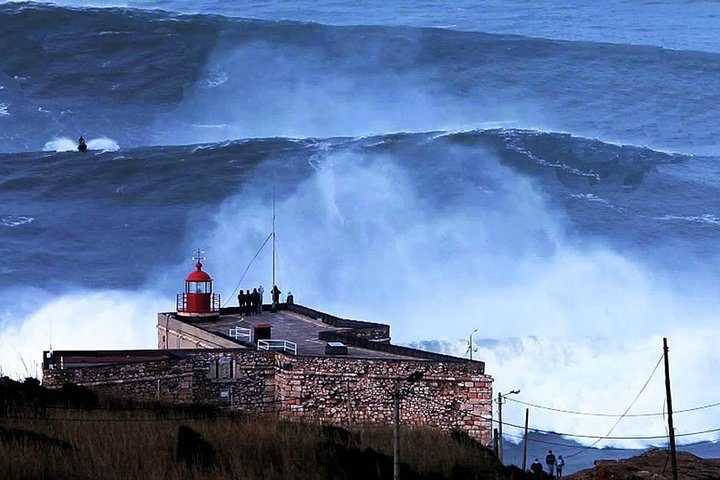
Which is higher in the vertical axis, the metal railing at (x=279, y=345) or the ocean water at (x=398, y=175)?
the ocean water at (x=398, y=175)

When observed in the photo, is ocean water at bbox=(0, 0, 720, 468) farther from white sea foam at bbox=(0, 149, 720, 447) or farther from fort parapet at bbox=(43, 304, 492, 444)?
fort parapet at bbox=(43, 304, 492, 444)

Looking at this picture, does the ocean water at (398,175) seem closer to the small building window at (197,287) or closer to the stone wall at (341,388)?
the small building window at (197,287)

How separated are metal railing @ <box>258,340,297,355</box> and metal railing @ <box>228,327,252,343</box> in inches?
63.9

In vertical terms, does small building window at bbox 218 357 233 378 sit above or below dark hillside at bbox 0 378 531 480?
above

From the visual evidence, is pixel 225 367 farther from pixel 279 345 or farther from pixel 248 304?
pixel 248 304

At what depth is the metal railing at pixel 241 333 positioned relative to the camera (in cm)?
3740

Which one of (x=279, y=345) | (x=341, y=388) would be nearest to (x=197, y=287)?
(x=279, y=345)

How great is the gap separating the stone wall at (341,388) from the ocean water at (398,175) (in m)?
13.8

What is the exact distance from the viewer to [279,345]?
117 feet

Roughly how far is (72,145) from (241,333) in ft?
169

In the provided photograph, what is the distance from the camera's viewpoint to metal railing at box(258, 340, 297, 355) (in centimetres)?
3484

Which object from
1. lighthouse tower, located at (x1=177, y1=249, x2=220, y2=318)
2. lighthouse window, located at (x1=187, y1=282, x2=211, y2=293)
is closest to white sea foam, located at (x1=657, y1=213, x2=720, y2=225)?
lighthouse window, located at (x1=187, y1=282, x2=211, y2=293)

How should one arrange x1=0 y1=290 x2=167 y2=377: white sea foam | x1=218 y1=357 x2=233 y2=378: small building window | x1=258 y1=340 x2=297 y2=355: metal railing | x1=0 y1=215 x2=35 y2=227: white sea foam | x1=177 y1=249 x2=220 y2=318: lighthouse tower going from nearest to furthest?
1. x1=218 y1=357 x2=233 y2=378: small building window
2. x1=258 y1=340 x2=297 y2=355: metal railing
3. x1=177 y1=249 x2=220 y2=318: lighthouse tower
4. x1=0 y1=290 x2=167 y2=377: white sea foam
5. x1=0 y1=215 x2=35 y2=227: white sea foam

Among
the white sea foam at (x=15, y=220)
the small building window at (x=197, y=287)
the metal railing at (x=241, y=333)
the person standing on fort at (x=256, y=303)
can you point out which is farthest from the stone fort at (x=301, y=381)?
the white sea foam at (x=15, y=220)
